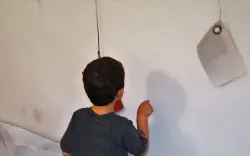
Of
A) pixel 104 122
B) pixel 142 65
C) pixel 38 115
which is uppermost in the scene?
pixel 142 65

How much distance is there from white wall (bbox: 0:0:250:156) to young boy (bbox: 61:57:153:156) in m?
0.29

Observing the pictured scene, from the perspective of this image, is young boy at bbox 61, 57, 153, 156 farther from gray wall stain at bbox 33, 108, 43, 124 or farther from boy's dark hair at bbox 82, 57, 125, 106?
gray wall stain at bbox 33, 108, 43, 124

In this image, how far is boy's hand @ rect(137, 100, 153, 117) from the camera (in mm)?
1188

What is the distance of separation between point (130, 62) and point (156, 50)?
0.12 meters

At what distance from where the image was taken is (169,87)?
131cm

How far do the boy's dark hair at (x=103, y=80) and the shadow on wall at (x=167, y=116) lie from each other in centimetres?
33

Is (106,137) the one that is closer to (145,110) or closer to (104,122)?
(104,122)

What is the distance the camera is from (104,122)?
3.39 feet

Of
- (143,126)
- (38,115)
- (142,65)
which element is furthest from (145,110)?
(38,115)

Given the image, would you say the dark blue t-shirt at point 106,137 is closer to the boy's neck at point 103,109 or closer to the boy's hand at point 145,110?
the boy's neck at point 103,109

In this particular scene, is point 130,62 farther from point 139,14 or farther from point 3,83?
point 3,83

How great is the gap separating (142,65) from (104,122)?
365 millimetres

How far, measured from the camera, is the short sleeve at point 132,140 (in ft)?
3.38

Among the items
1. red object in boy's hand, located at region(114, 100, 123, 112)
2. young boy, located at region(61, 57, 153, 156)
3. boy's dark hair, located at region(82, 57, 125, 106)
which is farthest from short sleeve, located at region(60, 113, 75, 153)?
red object in boy's hand, located at region(114, 100, 123, 112)
